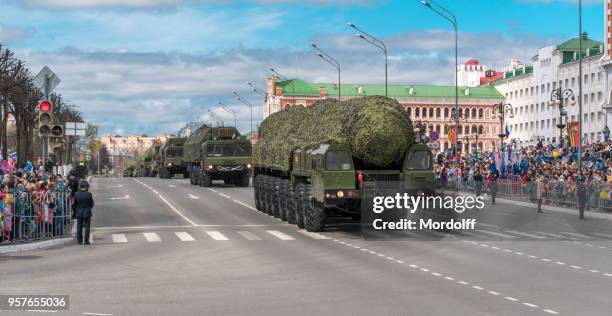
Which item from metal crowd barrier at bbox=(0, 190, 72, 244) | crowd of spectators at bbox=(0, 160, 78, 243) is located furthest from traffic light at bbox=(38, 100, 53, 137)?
metal crowd barrier at bbox=(0, 190, 72, 244)

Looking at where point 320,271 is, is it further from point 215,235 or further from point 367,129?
point 215,235

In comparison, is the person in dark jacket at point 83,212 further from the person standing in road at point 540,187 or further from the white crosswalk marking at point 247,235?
the person standing in road at point 540,187

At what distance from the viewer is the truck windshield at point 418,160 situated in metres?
27.3

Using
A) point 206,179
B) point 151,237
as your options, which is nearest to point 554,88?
point 206,179

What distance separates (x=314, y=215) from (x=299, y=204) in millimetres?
1791

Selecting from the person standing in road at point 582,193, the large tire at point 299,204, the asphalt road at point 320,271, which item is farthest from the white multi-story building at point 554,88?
the asphalt road at point 320,271

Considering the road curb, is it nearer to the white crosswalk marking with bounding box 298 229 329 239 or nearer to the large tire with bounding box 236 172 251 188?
the white crosswalk marking with bounding box 298 229 329 239

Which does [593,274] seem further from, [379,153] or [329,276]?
[379,153]

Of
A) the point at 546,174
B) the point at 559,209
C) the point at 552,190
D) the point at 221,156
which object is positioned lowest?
the point at 559,209

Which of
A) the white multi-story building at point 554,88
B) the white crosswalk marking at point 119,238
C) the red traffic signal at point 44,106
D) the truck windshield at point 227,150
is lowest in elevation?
the white crosswalk marking at point 119,238

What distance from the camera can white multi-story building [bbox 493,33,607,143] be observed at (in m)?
118

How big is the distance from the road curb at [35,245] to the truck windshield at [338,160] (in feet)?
23.8

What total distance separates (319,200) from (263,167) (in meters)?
10.6

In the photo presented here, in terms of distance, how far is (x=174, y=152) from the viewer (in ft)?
267
